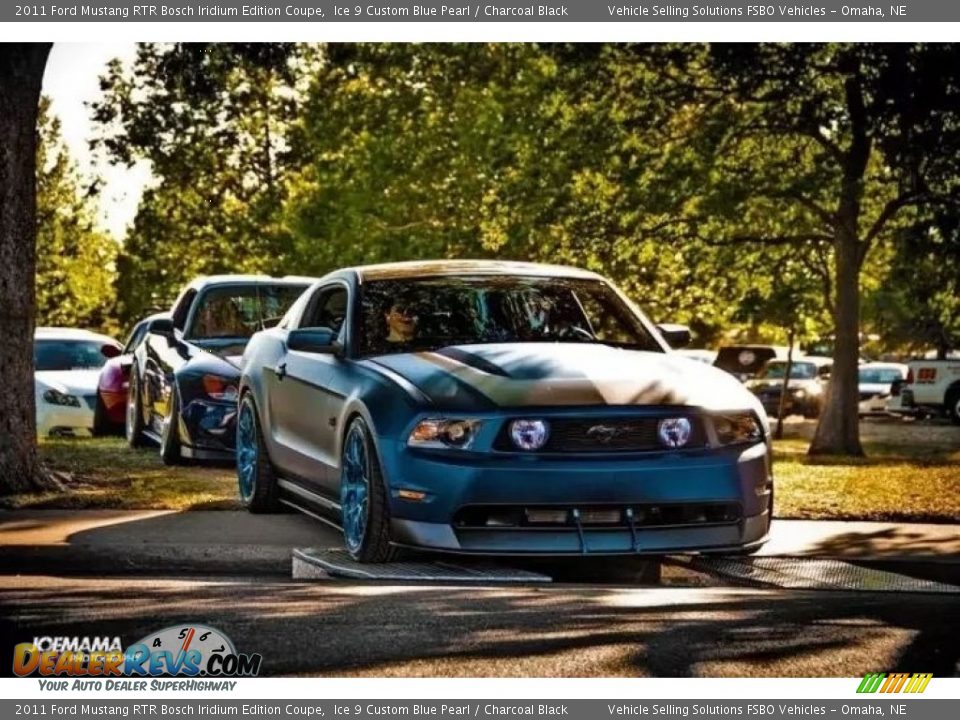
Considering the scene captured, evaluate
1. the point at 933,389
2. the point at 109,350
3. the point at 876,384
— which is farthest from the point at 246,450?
the point at 876,384

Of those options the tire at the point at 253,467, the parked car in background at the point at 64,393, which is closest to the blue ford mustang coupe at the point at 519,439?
the tire at the point at 253,467

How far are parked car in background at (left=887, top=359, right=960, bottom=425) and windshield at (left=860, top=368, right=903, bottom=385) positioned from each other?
1328 cm

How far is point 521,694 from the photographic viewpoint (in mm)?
6301

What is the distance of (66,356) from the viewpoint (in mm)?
24562

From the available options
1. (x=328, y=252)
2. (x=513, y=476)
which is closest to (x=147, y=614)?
(x=513, y=476)

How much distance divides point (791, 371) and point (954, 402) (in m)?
5.21

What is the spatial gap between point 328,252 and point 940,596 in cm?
3317

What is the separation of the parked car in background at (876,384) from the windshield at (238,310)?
3843 cm

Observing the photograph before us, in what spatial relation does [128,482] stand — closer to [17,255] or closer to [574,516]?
[17,255]

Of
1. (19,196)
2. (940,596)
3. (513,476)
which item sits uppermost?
(19,196)

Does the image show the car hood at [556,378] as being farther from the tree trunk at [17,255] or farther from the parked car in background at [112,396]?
the parked car in background at [112,396]

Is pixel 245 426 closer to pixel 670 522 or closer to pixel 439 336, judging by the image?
pixel 439 336

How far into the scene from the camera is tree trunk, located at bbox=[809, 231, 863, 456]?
96.8ft

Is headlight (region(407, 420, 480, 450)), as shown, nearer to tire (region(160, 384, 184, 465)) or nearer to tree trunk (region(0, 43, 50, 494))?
tree trunk (region(0, 43, 50, 494))
